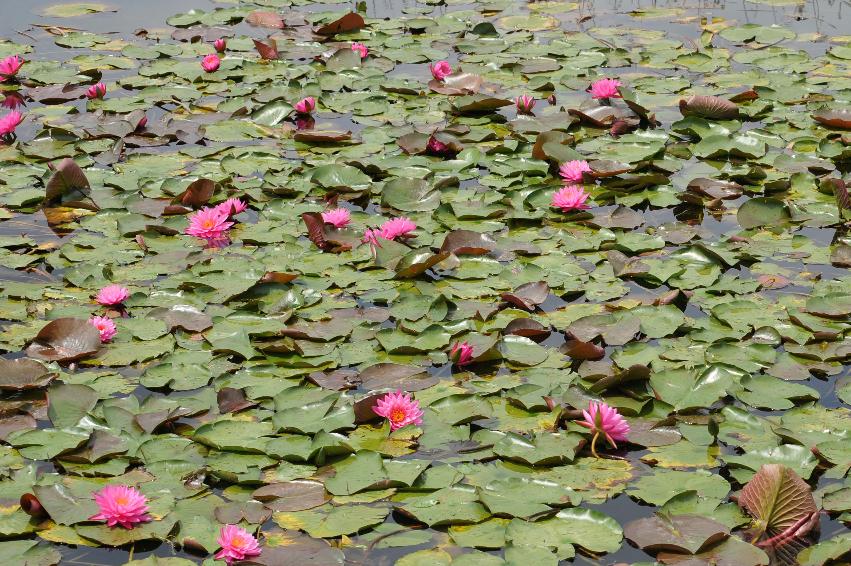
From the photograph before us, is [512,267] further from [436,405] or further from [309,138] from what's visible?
[309,138]

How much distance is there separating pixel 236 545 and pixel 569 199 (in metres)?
2.72

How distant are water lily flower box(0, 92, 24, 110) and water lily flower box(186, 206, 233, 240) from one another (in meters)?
2.55

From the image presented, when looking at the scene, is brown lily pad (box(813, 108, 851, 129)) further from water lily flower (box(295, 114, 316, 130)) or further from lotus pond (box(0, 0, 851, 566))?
water lily flower (box(295, 114, 316, 130))

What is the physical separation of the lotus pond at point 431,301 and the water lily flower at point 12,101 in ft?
0.11

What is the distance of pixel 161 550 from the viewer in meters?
3.11

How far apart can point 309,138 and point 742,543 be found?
149 inches

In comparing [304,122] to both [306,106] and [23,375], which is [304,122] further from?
[23,375]

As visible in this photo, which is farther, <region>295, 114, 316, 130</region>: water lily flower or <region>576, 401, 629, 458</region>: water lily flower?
<region>295, 114, 316, 130</region>: water lily flower

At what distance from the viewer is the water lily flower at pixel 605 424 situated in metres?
3.43

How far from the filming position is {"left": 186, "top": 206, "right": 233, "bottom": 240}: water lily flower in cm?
496

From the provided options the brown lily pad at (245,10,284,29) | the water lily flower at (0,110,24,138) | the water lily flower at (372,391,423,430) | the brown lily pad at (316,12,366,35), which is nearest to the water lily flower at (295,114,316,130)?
the water lily flower at (0,110,24,138)

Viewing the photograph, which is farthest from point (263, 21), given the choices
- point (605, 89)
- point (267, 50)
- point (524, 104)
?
point (605, 89)

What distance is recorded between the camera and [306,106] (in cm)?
638

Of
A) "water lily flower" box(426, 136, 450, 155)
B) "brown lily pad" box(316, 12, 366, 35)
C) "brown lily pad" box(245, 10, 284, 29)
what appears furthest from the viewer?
"brown lily pad" box(245, 10, 284, 29)
